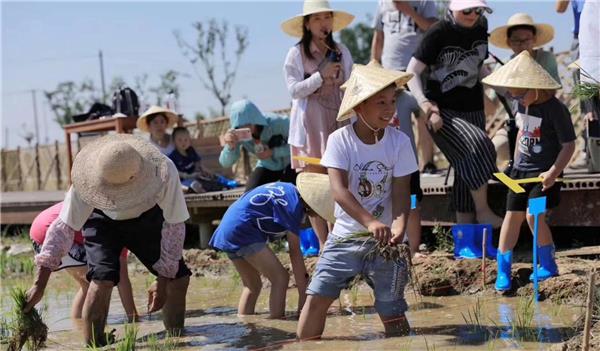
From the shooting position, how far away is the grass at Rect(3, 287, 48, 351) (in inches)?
184

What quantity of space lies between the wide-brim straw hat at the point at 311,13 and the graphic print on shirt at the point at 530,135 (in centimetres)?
175

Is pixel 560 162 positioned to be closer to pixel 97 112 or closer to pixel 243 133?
pixel 243 133

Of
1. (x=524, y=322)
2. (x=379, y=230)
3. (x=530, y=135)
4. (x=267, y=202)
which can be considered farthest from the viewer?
(x=530, y=135)

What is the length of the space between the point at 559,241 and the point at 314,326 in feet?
10.6

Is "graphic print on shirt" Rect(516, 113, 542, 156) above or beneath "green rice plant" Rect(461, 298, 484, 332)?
above

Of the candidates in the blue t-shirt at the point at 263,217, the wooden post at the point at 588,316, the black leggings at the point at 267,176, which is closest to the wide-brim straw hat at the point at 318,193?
the blue t-shirt at the point at 263,217

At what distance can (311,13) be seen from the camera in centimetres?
636

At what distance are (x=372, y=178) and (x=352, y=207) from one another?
27cm

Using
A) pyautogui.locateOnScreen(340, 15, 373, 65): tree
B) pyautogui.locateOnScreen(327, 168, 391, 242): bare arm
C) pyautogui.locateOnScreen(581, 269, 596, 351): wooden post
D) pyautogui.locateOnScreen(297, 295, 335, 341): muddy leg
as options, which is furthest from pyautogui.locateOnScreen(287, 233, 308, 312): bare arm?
pyautogui.locateOnScreen(340, 15, 373, 65): tree

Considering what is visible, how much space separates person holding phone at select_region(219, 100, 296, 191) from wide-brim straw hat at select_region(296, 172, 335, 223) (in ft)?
6.96

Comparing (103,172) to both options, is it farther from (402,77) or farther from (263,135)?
(263,135)

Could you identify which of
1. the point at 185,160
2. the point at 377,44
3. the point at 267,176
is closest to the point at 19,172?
the point at 185,160

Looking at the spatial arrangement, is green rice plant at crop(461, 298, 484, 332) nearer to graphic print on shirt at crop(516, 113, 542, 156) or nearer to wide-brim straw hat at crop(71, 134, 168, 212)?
graphic print on shirt at crop(516, 113, 542, 156)

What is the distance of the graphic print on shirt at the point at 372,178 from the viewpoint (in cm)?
439
